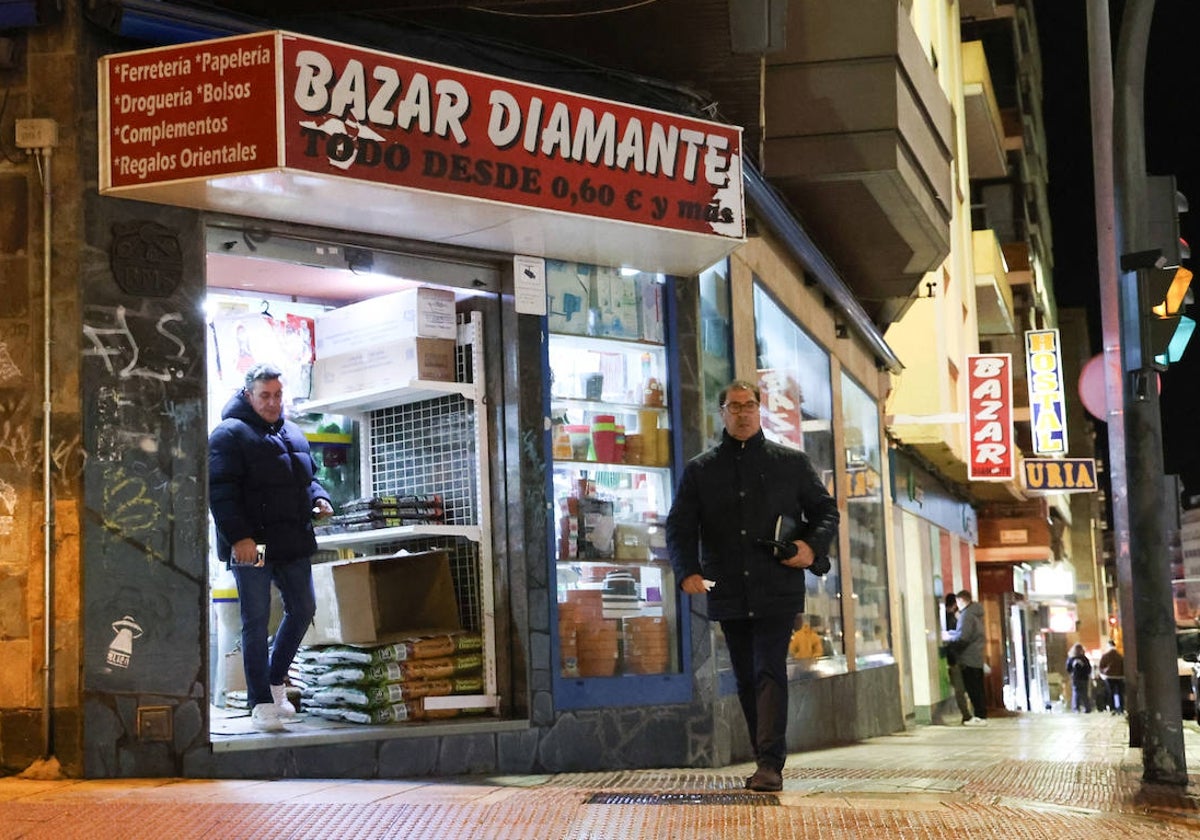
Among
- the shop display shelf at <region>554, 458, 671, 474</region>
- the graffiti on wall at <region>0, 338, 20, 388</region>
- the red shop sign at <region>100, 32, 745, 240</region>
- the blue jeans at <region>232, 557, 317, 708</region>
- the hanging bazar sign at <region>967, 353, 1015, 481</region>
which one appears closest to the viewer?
the graffiti on wall at <region>0, 338, 20, 388</region>

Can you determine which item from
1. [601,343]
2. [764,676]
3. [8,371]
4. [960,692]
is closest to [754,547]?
[764,676]

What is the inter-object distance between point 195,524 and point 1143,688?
17.5ft

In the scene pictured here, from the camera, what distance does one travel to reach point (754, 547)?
739cm

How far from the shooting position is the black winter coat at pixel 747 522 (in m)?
7.35

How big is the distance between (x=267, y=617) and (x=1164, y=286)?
547 centimetres

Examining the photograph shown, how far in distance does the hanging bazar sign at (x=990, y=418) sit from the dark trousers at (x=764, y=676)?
17.4 meters

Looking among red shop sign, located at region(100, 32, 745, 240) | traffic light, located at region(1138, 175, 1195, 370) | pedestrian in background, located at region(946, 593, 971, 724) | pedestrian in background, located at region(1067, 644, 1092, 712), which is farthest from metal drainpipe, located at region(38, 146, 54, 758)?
pedestrian in background, located at region(1067, 644, 1092, 712)

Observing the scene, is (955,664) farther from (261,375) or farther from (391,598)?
(261,375)

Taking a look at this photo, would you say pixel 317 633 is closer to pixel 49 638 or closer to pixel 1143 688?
pixel 49 638

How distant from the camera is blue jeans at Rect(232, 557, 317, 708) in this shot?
8.38 meters

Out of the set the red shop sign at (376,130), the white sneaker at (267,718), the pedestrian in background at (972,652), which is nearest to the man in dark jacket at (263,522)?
the white sneaker at (267,718)

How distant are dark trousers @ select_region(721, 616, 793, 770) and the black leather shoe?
1.3 inches

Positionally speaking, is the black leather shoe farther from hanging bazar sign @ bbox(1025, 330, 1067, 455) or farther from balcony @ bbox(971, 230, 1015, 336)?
hanging bazar sign @ bbox(1025, 330, 1067, 455)

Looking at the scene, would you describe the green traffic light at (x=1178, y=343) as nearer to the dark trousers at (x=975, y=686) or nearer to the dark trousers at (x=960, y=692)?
the dark trousers at (x=975, y=686)
